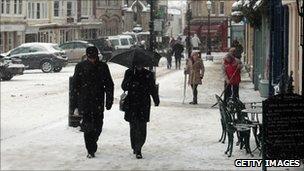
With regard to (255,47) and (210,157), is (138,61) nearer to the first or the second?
(210,157)

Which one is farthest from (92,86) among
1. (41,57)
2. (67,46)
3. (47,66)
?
(67,46)

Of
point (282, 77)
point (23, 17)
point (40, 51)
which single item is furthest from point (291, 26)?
point (40, 51)

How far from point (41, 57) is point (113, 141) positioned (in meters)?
18.6

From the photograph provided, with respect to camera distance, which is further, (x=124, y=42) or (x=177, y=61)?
(x=124, y=42)

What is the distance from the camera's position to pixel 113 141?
9.69 meters

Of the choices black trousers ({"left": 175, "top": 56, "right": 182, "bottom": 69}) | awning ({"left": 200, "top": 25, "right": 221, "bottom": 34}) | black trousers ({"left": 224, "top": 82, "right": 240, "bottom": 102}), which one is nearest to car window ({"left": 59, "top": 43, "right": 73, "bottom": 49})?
black trousers ({"left": 175, "top": 56, "right": 182, "bottom": 69})

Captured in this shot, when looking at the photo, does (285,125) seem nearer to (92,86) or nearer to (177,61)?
(92,86)

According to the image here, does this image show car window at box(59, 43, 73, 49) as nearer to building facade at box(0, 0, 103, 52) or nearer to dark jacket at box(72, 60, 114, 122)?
building facade at box(0, 0, 103, 52)

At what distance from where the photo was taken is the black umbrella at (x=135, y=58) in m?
9.07

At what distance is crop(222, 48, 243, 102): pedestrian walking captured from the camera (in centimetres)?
1404

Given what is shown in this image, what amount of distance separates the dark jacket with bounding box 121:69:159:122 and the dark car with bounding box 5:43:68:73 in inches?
736

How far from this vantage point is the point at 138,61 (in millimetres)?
9055

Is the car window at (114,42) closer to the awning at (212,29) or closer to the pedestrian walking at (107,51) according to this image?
the pedestrian walking at (107,51)

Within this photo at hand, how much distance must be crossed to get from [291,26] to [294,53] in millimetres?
721
